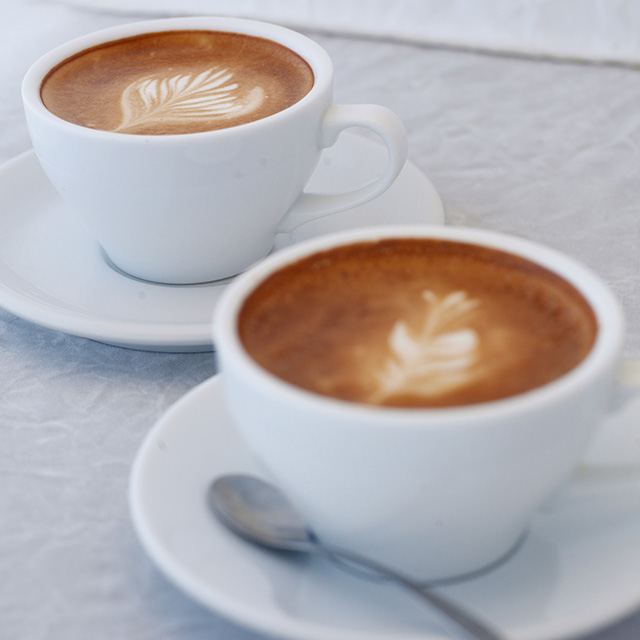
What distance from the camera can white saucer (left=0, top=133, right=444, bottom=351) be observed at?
2.45ft

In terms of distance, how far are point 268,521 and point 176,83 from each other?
1.61ft

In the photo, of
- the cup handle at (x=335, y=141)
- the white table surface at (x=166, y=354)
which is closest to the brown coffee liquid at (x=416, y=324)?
the white table surface at (x=166, y=354)

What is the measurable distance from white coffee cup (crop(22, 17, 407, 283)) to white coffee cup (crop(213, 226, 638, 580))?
253 mm

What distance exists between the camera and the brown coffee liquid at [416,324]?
50 cm

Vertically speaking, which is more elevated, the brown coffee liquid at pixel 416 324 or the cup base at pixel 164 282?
the brown coffee liquid at pixel 416 324

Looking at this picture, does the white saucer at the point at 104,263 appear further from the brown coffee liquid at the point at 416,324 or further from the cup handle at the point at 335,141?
the brown coffee liquid at the point at 416,324

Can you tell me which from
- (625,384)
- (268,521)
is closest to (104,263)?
(268,521)

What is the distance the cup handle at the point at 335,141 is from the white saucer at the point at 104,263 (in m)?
0.04

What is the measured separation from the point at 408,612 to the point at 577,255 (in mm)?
527

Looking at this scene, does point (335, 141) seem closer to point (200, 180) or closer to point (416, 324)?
point (200, 180)

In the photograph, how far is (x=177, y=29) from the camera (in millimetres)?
972

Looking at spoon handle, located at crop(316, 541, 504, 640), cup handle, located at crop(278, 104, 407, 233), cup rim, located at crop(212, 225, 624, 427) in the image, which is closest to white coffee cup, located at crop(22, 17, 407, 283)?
cup handle, located at crop(278, 104, 407, 233)

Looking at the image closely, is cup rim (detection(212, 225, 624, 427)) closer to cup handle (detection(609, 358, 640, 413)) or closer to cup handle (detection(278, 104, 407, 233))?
cup handle (detection(609, 358, 640, 413))

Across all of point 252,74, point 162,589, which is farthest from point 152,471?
point 252,74
